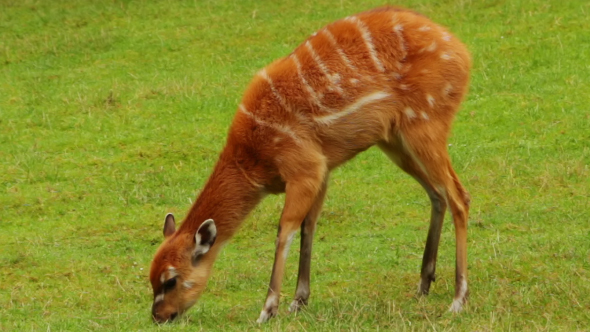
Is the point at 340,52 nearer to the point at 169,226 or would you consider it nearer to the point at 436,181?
the point at 436,181

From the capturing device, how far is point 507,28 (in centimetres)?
1483

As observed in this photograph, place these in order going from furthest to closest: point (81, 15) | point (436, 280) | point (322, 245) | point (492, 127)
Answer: point (81, 15) → point (492, 127) → point (322, 245) → point (436, 280)

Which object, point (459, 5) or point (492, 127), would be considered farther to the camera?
point (459, 5)

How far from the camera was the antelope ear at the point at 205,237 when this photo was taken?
7.34m

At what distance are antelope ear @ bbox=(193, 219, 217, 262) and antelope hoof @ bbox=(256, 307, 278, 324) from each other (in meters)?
0.61

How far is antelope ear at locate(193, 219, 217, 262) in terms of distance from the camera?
7336 mm

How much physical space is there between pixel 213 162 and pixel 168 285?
453 cm

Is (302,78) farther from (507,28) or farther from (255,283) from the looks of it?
(507,28)

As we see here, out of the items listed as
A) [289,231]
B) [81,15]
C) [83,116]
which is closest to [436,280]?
[289,231]

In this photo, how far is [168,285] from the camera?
24.2ft

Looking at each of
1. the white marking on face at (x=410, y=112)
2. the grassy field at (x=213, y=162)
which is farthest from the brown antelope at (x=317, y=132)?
the grassy field at (x=213, y=162)

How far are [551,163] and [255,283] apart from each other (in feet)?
12.7

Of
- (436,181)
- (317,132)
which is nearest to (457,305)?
(436,181)

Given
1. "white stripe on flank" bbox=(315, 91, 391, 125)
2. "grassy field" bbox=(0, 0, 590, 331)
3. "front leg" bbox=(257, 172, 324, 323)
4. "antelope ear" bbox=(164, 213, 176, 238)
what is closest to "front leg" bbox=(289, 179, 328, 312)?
"grassy field" bbox=(0, 0, 590, 331)
